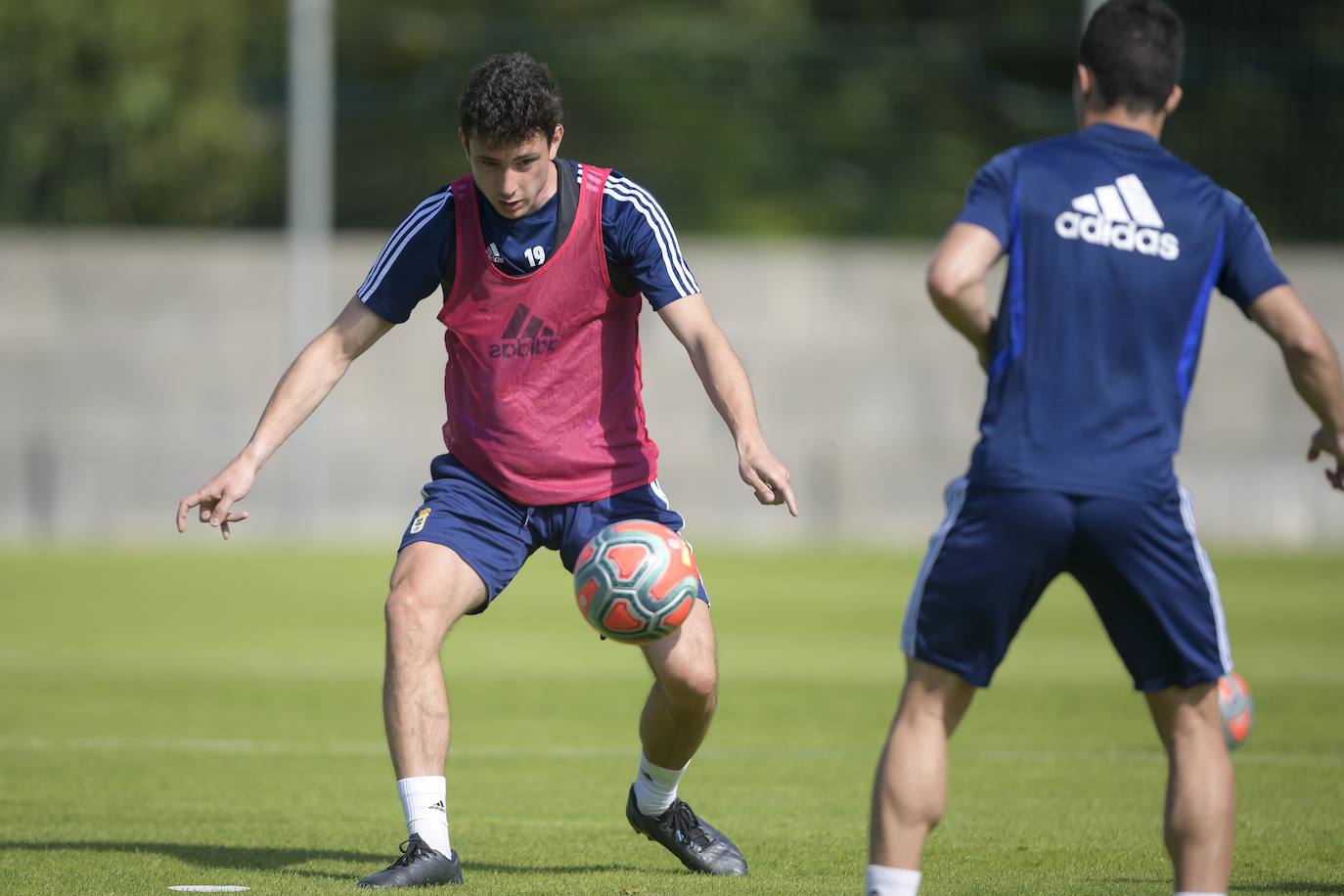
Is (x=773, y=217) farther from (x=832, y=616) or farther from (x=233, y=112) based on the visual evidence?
(x=832, y=616)

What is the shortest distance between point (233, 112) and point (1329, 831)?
26362 mm

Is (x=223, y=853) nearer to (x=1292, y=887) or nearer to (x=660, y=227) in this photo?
(x=660, y=227)

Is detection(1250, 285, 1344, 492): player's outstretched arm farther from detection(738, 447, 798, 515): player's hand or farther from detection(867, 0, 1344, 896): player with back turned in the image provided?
detection(738, 447, 798, 515): player's hand

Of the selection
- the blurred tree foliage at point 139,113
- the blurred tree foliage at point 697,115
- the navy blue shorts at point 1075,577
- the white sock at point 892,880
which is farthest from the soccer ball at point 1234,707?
the blurred tree foliage at point 139,113

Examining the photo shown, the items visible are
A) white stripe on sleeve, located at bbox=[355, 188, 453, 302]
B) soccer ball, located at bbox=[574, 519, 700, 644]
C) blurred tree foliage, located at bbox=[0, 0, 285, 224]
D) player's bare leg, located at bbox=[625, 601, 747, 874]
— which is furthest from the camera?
blurred tree foliage, located at bbox=[0, 0, 285, 224]

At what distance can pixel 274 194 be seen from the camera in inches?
1229

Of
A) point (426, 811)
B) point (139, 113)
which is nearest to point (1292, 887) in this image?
point (426, 811)

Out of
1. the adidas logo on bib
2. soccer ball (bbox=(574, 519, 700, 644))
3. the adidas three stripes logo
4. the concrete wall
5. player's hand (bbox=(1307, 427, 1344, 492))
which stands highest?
the adidas logo on bib

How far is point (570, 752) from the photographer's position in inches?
367

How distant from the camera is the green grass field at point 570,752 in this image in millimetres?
6230

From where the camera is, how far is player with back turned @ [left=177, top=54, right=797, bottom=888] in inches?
234

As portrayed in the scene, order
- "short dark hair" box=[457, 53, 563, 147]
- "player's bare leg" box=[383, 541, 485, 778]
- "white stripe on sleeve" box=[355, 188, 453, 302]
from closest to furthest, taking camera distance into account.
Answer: "short dark hair" box=[457, 53, 563, 147] → "player's bare leg" box=[383, 541, 485, 778] → "white stripe on sleeve" box=[355, 188, 453, 302]

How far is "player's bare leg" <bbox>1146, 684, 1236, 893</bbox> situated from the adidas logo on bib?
111 centimetres

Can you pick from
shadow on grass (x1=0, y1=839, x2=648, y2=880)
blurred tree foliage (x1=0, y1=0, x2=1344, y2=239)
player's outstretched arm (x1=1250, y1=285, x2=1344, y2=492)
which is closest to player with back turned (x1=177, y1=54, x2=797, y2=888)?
shadow on grass (x1=0, y1=839, x2=648, y2=880)
